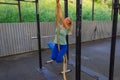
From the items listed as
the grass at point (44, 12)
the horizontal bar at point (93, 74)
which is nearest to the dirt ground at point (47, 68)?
the horizontal bar at point (93, 74)

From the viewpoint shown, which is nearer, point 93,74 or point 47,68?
point 93,74

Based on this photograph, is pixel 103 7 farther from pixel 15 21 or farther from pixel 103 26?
pixel 15 21

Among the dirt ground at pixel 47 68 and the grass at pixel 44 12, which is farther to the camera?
the grass at pixel 44 12

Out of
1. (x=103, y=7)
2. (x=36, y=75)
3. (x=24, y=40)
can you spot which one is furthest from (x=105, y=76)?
(x=103, y=7)

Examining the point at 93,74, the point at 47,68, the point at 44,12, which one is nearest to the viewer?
the point at 93,74

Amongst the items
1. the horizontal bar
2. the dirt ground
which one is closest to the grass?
the dirt ground

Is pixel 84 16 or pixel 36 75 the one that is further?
pixel 84 16

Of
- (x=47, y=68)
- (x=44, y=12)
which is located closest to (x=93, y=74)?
(x=47, y=68)

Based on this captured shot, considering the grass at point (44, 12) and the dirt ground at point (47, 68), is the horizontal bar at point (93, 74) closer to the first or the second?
the dirt ground at point (47, 68)

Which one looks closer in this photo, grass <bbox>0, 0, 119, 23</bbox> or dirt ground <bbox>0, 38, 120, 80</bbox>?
dirt ground <bbox>0, 38, 120, 80</bbox>

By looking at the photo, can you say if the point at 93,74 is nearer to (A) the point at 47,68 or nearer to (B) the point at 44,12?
(A) the point at 47,68

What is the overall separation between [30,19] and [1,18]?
0.84 meters

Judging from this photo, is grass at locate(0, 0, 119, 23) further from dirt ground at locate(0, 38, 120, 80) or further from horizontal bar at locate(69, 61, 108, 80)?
horizontal bar at locate(69, 61, 108, 80)

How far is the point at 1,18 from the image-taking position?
4.04 meters
